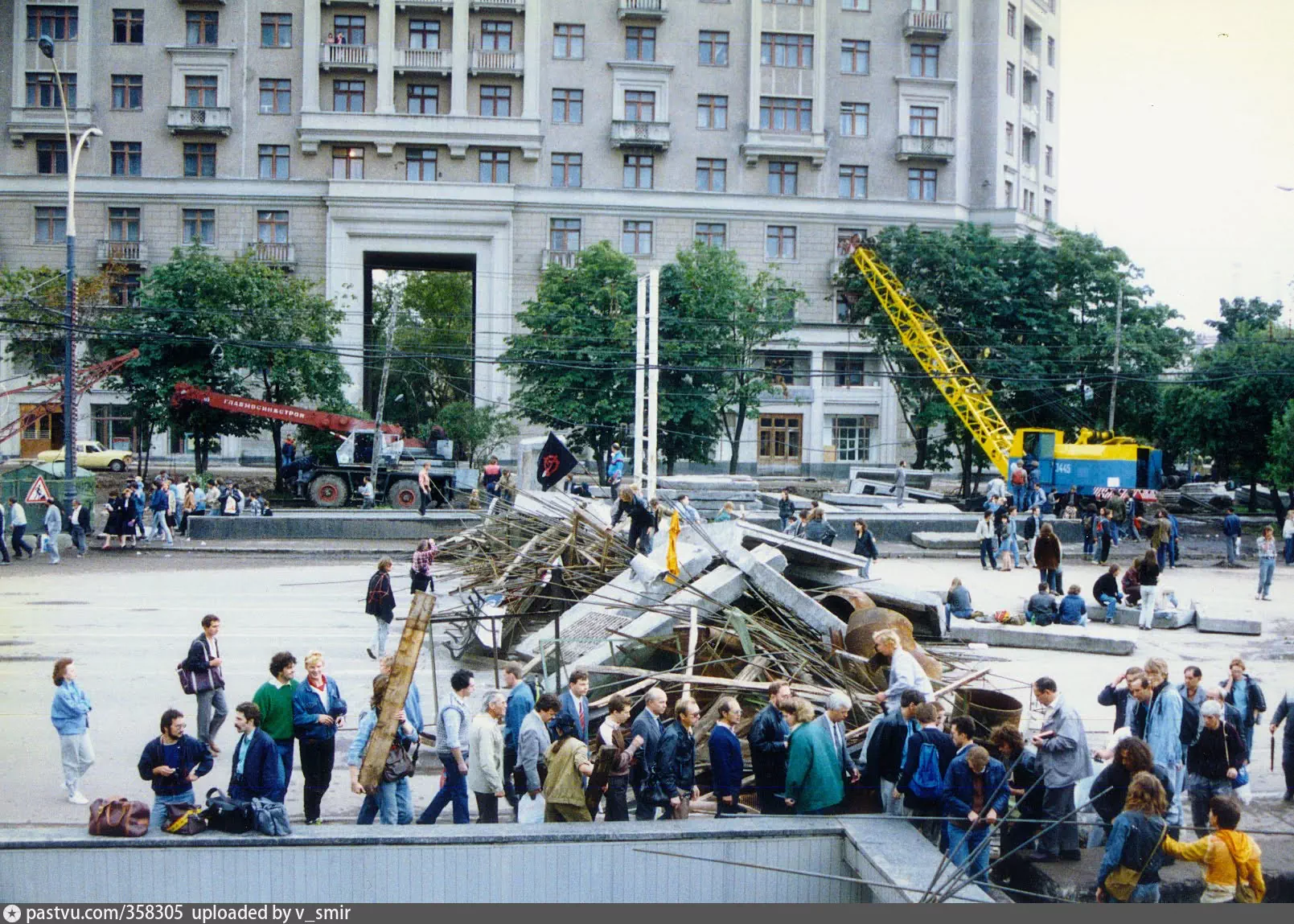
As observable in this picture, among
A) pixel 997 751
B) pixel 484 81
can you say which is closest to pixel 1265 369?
pixel 484 81

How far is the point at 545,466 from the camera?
22.5 metres

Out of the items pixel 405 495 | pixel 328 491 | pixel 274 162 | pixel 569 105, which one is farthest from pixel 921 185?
pixel 328 491

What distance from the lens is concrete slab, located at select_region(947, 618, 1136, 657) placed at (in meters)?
17.5

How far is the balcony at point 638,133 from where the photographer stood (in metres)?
53.2

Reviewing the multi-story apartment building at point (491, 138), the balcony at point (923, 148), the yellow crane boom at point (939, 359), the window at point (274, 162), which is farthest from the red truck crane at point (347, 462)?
the balcony at point (923, 148)

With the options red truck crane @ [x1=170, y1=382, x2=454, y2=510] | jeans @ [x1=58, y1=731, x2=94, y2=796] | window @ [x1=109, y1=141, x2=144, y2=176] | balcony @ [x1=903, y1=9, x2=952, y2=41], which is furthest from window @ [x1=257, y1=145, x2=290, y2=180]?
jeans @ [x1=58, y1=731, x2=94, y2=796]

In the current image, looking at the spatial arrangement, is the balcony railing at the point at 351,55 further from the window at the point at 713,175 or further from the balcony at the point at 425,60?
the window at the point at 713,175

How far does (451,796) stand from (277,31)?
4993 centimetres

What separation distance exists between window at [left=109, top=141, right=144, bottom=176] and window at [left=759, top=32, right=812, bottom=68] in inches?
1084

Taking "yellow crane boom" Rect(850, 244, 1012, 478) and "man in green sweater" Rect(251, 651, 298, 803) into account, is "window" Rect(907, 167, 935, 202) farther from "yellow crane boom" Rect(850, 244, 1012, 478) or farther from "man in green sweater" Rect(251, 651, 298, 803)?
"man in green sweater" Rect(251, 651, 298, 803)

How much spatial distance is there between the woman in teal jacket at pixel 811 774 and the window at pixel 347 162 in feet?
158

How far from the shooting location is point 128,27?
51.1 m

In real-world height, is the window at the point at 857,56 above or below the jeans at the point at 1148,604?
above

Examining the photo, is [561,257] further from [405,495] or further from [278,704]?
[278,704]
